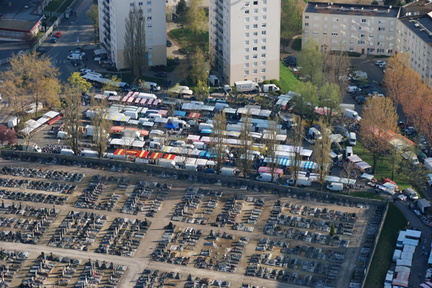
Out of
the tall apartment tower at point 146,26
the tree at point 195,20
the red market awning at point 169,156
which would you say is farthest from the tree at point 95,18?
the red market awning at point 169,156

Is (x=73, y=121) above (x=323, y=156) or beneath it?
above

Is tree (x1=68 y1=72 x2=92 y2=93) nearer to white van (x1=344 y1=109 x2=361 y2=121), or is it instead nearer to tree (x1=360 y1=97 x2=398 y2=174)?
white van (x1=344 y1=109 x2=361 y2=121)

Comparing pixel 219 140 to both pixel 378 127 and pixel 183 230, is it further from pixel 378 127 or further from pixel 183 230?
pixel 378 127

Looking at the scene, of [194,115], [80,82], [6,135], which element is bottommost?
[194,115]

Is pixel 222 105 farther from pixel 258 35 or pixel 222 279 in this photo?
pixel 222 279

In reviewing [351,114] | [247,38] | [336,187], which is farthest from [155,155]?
[351,114]

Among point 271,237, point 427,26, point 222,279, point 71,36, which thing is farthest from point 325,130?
point 71,36

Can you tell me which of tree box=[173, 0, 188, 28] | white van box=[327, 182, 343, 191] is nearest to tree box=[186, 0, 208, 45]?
tree box=[173, 0, 188, 28]
